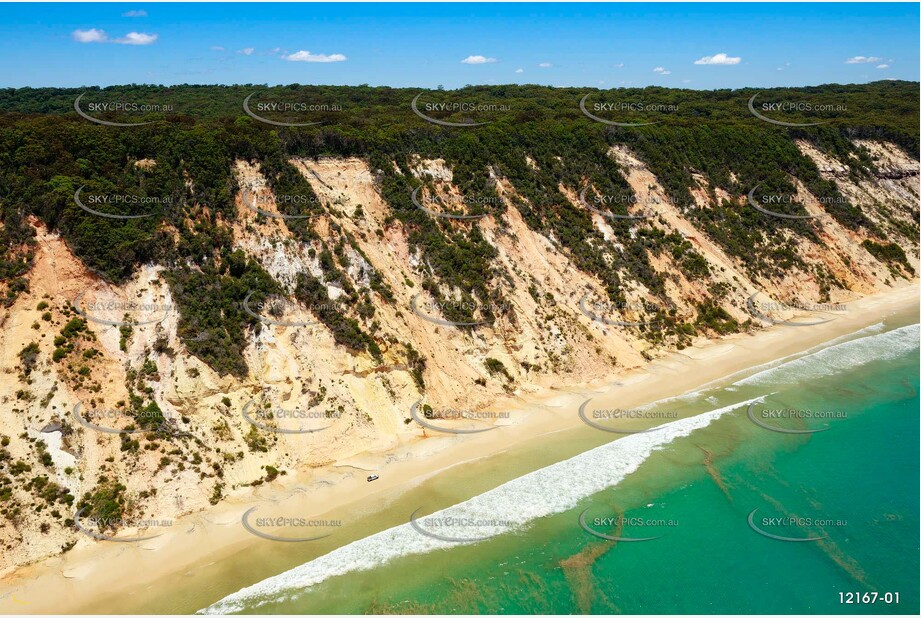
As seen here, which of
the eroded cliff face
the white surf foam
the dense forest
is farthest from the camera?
the dense forest

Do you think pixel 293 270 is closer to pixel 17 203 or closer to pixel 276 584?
pixel 17 203

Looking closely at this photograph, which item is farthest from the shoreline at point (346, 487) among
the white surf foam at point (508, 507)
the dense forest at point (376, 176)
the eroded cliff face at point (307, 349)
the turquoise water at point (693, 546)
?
the dense forest at point (376, 176)

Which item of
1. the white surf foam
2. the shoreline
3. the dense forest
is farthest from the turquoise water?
the dense forest

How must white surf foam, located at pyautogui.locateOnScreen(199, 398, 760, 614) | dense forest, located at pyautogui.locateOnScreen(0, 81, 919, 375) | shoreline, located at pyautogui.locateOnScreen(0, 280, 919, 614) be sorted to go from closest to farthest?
shoreline, located at pyautogui.locateOnScreen(0, 280, 919, 614)
white surf foam, located at pyautogui.locateOnScreen(199, 398, 760, 614)
dense forest, located at pyautogui.locateOnScreen(0, 81, 919, 375)

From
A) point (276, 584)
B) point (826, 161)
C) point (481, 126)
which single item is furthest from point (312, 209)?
point (826, 161)

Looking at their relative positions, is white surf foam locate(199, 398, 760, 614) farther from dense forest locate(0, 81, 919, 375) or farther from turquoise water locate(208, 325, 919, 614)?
dense forest locate(0, 81, 919, 375)

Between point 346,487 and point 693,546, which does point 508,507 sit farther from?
point 693,546
